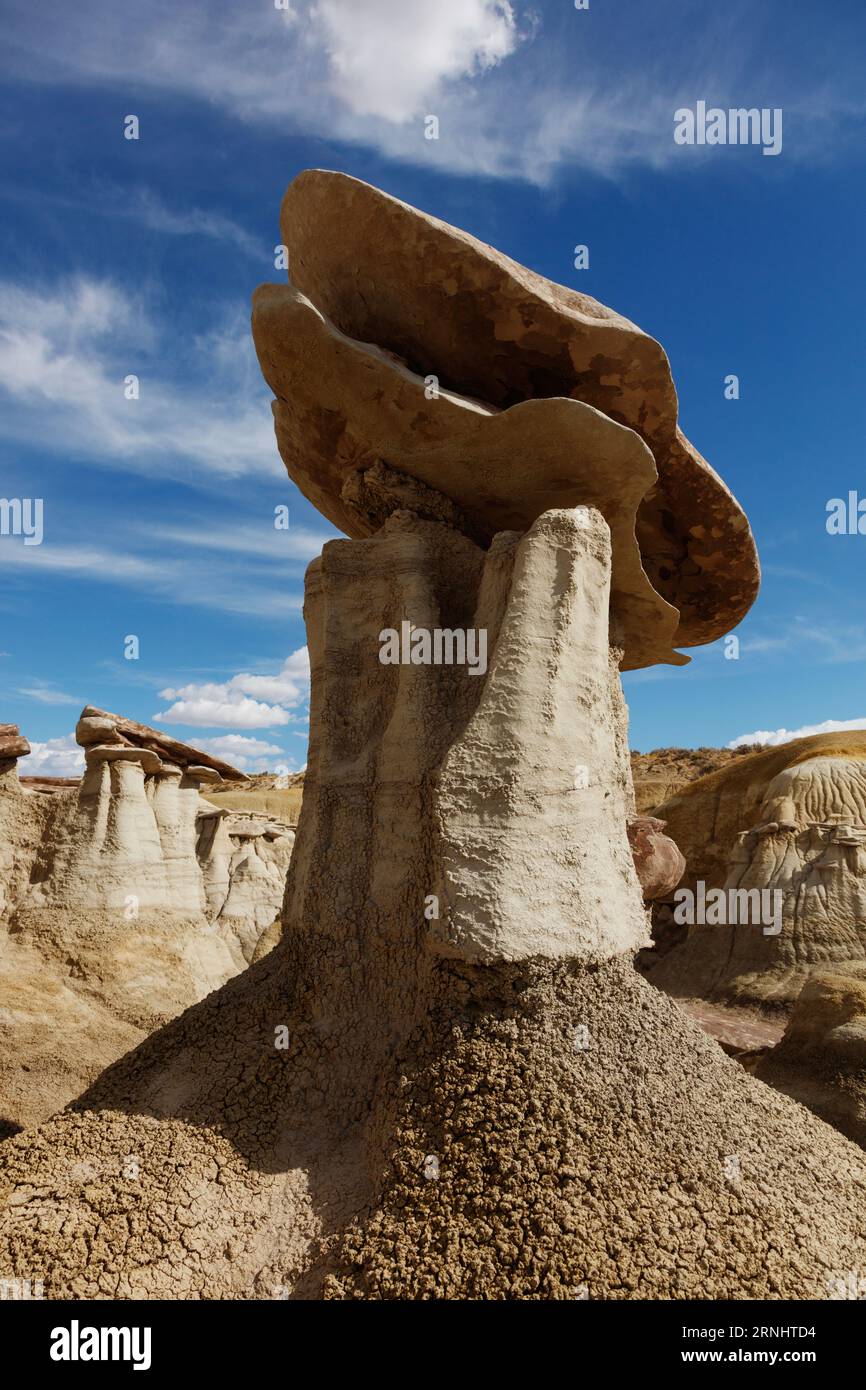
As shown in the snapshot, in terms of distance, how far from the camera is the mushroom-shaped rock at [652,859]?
6.28m

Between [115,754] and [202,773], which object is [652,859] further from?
[202,773]

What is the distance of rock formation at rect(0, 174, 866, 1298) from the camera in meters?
3.17

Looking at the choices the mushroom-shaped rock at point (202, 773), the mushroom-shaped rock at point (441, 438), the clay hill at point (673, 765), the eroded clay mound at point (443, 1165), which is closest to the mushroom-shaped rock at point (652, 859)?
the mushroom-shaped rock at point (441, 438)

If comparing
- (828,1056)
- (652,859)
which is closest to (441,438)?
(652,859)

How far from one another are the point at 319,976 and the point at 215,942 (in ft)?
22.4

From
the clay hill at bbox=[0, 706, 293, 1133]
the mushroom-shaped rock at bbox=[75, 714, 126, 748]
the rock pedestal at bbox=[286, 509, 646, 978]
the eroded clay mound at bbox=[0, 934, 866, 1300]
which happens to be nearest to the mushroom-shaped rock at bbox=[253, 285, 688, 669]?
the rock pedestal at bbox=[286, 509, 646, 978]

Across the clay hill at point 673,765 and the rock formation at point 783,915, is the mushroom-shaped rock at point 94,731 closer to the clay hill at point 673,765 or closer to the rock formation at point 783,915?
the rock formation at point 783,915

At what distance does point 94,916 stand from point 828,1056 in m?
7.16

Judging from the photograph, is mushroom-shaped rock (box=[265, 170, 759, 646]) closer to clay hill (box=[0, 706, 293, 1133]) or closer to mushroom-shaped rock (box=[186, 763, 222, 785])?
clay hill (box=[0, 706, 293, 1133])

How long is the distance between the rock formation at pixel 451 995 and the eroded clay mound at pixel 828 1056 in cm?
187

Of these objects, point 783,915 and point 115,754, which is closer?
point 115,754

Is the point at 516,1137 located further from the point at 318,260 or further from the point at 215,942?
A: the point at 215,942

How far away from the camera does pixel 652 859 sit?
20.9 ft

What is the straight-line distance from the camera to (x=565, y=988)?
3.63 meters
